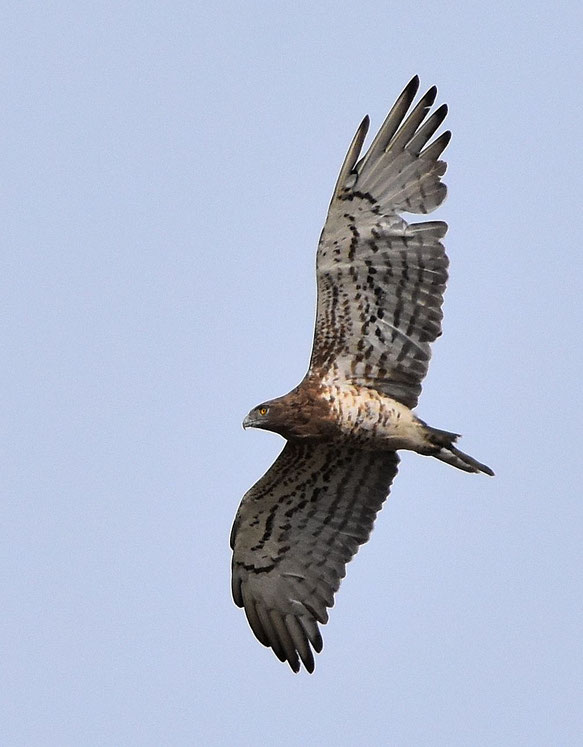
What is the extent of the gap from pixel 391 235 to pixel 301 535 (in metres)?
3.10

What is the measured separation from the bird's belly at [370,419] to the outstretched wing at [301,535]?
16.6 inches

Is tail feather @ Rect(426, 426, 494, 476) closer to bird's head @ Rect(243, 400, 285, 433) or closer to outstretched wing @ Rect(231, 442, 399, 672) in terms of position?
outstretched wing @ Rect(231, 442, 399, 672)

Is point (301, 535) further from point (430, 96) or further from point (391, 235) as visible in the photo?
point (430, 96)

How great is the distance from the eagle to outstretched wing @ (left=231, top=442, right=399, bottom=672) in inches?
0.5

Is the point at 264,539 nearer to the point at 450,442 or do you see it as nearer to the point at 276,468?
the point at 276,468

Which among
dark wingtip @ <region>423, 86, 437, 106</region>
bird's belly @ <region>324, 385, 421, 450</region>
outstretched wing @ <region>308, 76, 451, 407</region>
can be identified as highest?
dark wingtip @ <region>423, 86, 437, 106</region>

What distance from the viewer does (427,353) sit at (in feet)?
45.0

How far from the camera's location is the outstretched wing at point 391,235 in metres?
13.5

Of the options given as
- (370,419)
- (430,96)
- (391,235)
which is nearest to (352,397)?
(370,419)

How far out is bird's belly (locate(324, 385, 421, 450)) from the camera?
44.6 feet

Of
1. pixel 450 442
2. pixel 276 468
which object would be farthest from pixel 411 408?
pixel 276 468

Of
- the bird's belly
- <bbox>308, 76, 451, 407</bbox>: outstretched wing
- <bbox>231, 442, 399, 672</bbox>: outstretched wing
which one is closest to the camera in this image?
<bbox>308, 76, 451, 407</bbox>: outstretched wing

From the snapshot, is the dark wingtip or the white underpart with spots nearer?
the dark wingtip

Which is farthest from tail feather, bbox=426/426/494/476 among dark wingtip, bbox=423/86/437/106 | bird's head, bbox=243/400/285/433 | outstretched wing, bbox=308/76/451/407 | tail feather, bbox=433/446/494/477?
dark wingtip, bbox=423/86/437/106
